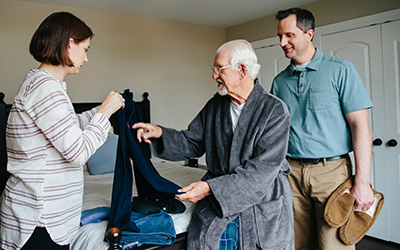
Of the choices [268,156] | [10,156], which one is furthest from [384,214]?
[10,156]

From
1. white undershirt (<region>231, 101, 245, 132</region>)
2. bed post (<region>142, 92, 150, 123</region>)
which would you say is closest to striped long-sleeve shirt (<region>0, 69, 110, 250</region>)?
white undershirt (<region>231, 101, 245, 132</region>)

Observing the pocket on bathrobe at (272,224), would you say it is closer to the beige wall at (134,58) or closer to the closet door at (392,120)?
the closet door at (392,120)

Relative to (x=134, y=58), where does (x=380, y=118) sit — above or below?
below

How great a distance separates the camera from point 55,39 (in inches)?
51.7

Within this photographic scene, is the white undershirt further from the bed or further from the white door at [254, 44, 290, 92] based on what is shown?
the white door at [254, 44, 290, 92]

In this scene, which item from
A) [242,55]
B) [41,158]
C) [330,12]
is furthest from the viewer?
[330,12]

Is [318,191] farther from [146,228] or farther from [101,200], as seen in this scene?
[101,200]

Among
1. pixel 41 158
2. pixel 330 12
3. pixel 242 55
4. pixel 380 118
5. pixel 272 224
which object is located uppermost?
pixel 330 12

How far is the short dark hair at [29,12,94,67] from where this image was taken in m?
1.31

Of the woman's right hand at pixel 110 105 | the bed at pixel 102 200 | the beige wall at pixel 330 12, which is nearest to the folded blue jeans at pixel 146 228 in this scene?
the bed at pixel 102 200

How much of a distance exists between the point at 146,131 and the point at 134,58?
256cm

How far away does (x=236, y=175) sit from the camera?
159cm

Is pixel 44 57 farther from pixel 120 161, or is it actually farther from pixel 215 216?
pixel 215 216

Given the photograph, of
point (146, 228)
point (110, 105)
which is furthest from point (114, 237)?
point (110, 105)
